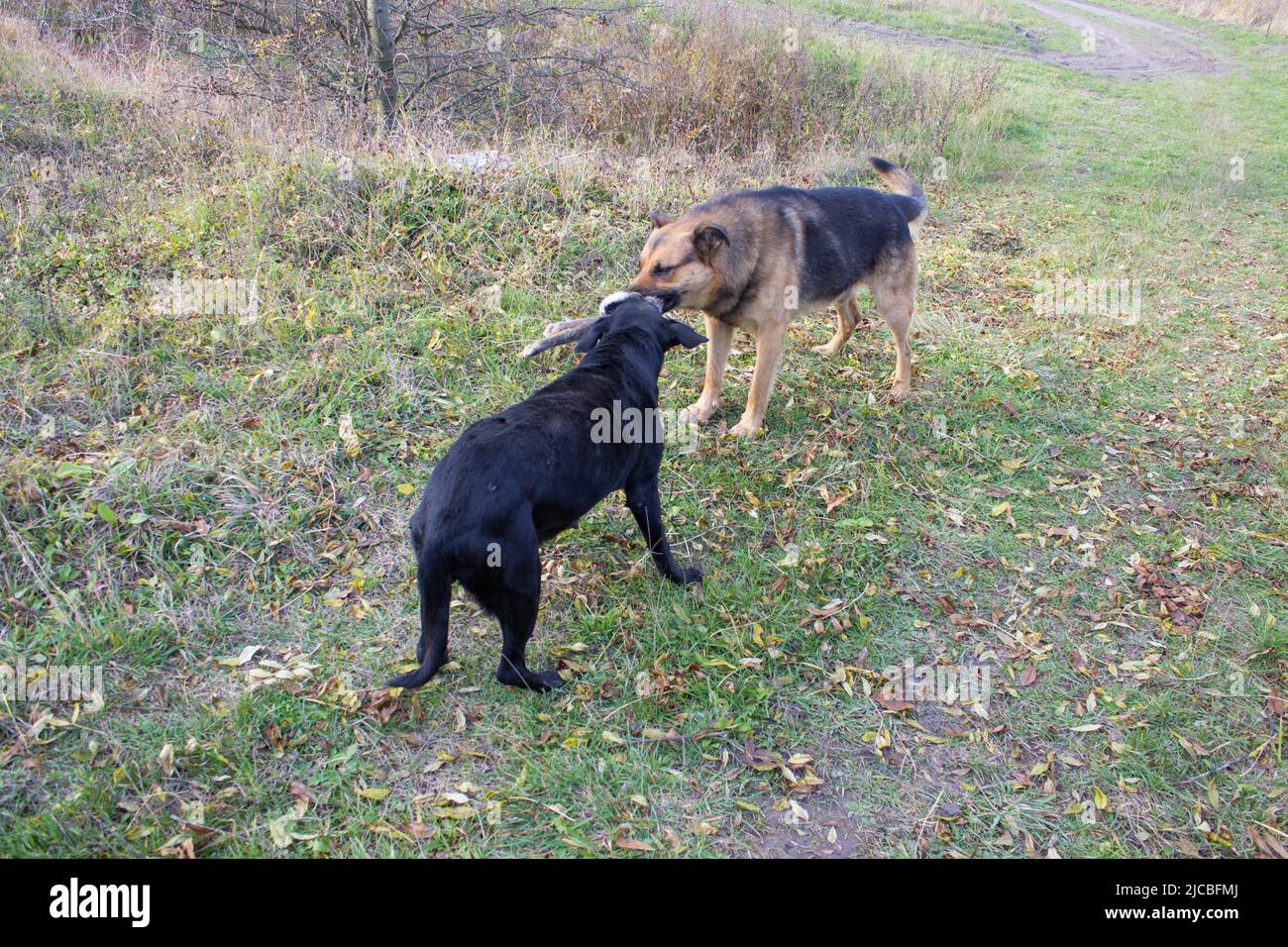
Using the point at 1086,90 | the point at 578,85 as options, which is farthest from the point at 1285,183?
the point at 578,85

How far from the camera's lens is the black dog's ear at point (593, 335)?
443 centimetres

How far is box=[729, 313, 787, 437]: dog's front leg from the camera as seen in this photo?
5.35 metres

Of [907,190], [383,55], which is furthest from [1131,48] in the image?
[383,55]

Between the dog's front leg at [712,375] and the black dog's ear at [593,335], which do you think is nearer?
the black dog's ear at [593,335]

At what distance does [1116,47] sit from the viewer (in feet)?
64.0

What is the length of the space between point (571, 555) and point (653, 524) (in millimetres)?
548

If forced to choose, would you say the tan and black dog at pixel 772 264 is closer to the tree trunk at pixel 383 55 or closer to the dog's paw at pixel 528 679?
the dog's paw at pixel 528 679

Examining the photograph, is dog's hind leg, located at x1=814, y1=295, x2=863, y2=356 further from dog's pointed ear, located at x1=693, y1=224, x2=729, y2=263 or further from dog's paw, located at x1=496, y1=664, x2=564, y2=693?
dog's paw, located at x1=496, y1=664, x2=564, y2=693

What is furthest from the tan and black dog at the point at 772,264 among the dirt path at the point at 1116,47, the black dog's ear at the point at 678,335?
the dirt path at the point at 1116,47

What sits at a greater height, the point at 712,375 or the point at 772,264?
the point at 772,264

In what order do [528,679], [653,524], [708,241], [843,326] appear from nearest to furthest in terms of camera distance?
[528,679] < [653,524] < [708,241] < [843,326]

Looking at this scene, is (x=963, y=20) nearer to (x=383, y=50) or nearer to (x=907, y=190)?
(x=383, y=50)

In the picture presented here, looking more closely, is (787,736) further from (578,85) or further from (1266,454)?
(578,85)

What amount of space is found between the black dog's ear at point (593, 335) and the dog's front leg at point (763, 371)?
4.17 feet
